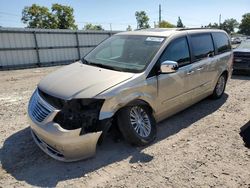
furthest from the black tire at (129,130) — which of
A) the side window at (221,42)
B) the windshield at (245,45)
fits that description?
the windshield at (245,45)

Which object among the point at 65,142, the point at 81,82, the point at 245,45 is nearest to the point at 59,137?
the point at 65,142

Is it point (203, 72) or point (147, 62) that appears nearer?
point (147, 62)

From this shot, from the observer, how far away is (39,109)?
364 cm

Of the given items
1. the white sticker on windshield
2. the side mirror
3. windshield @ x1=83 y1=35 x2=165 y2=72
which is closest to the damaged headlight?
windshield @ x1=83 y1=35 x2=165 y2=72

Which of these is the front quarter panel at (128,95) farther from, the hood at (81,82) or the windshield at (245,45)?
the windshield at (245,45)

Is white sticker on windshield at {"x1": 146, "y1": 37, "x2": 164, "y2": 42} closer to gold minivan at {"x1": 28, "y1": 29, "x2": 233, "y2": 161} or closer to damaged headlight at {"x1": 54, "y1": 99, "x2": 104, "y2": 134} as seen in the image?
gold minivan at {"x1": 28, "y1": 29, "x2": 233, "y2": 161}

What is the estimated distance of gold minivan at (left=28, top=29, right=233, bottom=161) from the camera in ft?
11.1

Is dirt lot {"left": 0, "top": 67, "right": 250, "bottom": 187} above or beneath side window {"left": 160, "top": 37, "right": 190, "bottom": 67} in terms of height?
beneath

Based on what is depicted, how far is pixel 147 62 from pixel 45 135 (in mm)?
1956

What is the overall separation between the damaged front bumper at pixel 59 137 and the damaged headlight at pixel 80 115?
0.04 m

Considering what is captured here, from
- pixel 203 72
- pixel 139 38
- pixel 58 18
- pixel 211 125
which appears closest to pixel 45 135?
pixel 139 38

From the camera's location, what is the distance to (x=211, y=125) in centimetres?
508

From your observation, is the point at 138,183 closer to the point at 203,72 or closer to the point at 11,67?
the point at 203,72

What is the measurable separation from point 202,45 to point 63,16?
169ft
